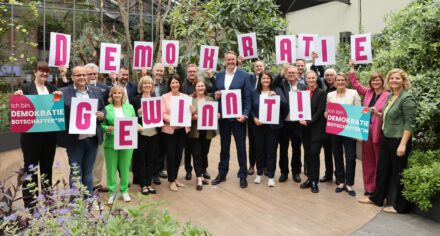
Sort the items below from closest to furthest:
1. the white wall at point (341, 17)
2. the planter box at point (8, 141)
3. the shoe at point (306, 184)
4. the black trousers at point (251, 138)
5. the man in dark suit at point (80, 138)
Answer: the man in dark suit at point (80, 138)
the shoe at point (306, 184)
the black trousers at point (251, 138)
the planter box at point (8, 141)
the white wall at point (341, 17)

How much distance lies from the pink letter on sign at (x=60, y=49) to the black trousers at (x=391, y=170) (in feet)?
12.9

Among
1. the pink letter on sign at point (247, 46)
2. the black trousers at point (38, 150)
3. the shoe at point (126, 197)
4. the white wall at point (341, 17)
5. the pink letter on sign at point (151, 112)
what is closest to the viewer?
the black trousers at point (38, 150)

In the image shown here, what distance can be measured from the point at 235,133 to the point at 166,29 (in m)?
12.1

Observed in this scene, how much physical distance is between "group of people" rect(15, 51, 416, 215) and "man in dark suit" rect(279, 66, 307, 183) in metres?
0.01

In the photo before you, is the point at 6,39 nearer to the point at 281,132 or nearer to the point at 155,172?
the point at 155,172

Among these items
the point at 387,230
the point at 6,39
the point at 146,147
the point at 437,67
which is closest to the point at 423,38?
the point at 437,67

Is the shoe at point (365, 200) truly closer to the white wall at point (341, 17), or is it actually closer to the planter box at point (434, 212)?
the planter box at point (434, 212)

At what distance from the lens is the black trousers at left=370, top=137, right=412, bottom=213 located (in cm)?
471

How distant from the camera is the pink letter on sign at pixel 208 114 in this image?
5.57 metres

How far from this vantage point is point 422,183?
440cm

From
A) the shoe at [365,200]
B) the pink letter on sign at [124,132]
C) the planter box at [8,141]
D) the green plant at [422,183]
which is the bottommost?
the shoe at [365,200]

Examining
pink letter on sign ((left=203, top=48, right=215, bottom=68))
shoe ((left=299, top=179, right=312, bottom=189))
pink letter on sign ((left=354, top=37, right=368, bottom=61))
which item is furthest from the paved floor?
pink letter on sign ((left=203, top=48, right=215, bottom=68))

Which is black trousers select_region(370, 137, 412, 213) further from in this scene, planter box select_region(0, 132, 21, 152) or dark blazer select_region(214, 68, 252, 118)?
planter box select_region(0, 132, 21, 152)

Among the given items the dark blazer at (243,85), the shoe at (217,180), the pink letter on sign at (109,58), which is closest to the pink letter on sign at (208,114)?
the dark blazer at (243,85)
